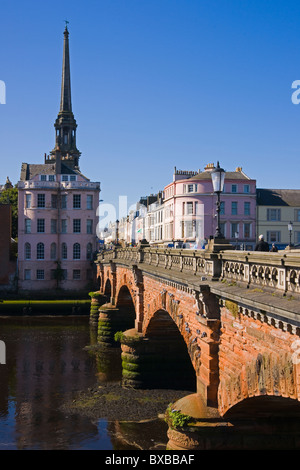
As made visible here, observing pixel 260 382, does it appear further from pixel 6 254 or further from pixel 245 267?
pixel 6 254

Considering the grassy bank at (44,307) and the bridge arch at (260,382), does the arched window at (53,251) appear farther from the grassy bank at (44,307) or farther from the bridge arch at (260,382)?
the bridge arch at (260,382)

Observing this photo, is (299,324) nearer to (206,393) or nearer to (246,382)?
(246,382)

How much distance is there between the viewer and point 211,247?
15.4m

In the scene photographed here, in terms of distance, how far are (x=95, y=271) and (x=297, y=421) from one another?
176ft

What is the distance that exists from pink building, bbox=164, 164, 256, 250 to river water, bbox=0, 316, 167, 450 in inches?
840

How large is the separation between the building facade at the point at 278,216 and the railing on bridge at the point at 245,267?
41.5 m

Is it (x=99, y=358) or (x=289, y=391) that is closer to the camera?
(x=289, y=391)

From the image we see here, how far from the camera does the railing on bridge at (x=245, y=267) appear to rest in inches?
391

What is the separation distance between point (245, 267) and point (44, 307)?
1978 inches

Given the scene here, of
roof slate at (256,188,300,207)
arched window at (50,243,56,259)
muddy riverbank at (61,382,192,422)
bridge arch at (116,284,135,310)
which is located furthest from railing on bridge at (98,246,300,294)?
arched window at (50,243,56,259)

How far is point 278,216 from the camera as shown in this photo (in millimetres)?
63406

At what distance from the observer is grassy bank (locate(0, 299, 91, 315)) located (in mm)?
59500

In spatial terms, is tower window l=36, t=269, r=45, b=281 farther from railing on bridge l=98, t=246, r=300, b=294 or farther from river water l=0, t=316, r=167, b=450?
railing on bridge l=98, t=246, r=300, b=294
